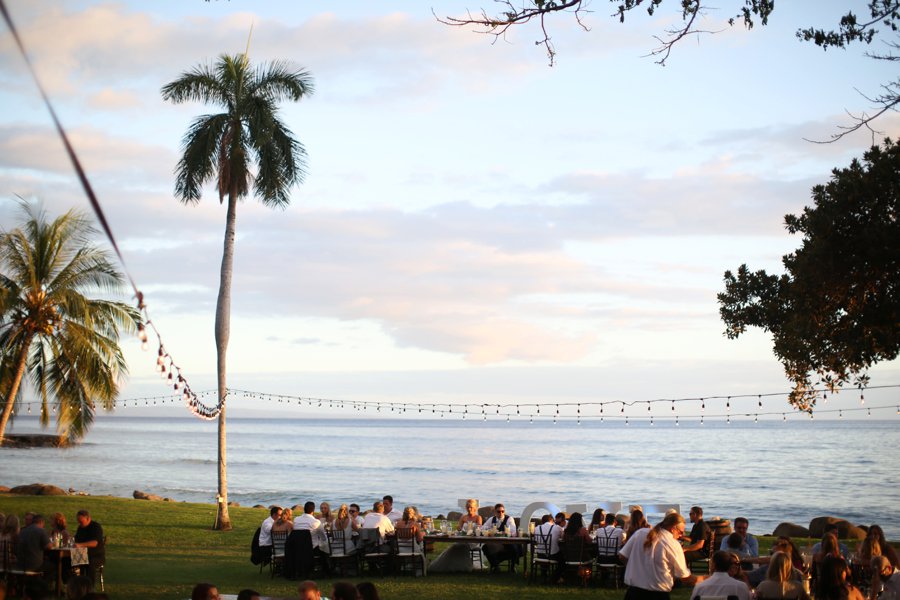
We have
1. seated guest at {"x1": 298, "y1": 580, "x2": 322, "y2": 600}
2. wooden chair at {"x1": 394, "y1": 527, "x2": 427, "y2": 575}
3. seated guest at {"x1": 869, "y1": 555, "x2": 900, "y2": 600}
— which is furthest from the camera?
wooden chair at {"x1": 394, "y1": 527, "x2": 427, "y2": 575}

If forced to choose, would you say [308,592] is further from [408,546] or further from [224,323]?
[224,323]

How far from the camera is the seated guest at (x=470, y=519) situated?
672 inches

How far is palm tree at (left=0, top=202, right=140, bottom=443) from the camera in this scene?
22.6 meters

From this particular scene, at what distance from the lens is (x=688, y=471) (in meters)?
65.9

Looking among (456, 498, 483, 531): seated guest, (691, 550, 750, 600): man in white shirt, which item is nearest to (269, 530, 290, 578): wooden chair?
(456, 498, 483, 531): seated guest

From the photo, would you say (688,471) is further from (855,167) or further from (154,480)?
(855,167)

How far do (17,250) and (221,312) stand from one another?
16.8 ft

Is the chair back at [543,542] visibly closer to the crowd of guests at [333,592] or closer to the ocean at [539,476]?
the crowd of guests at [333,592]

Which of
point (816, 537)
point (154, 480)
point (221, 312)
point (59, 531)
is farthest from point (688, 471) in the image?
point (59, 531)

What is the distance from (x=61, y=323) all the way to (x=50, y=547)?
9.97 m

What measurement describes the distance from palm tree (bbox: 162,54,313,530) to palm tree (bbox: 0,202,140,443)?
3.07 meters

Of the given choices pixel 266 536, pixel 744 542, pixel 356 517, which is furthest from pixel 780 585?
pixel 266 536

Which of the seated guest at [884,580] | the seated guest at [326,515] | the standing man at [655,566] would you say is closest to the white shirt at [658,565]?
the standing man at [655,566]

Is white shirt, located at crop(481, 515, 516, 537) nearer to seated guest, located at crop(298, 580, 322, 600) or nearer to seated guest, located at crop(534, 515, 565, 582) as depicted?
seated guest, located at crop(534, 515, 565, 582)
